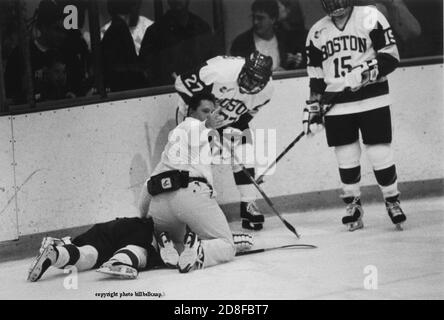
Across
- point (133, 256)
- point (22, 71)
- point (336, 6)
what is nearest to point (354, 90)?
point (336, 6)

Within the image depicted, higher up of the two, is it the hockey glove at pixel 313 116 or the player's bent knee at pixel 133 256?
the hockey glove at pixel 313 116

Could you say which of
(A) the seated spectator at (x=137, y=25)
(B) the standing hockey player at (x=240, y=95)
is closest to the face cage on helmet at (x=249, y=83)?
(B) the standing hockey player at (x=240, y=95)

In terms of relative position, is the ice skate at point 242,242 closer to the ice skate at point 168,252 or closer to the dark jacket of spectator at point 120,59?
the ice skate at point 168,252

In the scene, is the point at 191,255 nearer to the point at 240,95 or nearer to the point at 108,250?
the point at 108,250

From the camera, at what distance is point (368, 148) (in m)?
4.02

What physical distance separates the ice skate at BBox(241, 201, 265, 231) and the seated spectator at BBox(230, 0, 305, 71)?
2.08ft

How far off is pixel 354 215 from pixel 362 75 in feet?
1.86

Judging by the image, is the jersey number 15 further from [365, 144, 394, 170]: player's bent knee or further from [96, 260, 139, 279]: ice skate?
[96, 260, 139, 279]: ice skate

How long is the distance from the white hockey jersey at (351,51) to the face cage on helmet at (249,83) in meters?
0.21

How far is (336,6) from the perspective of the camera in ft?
12.9

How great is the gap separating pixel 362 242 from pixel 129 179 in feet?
3.25

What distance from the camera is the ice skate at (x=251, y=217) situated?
4.16m
